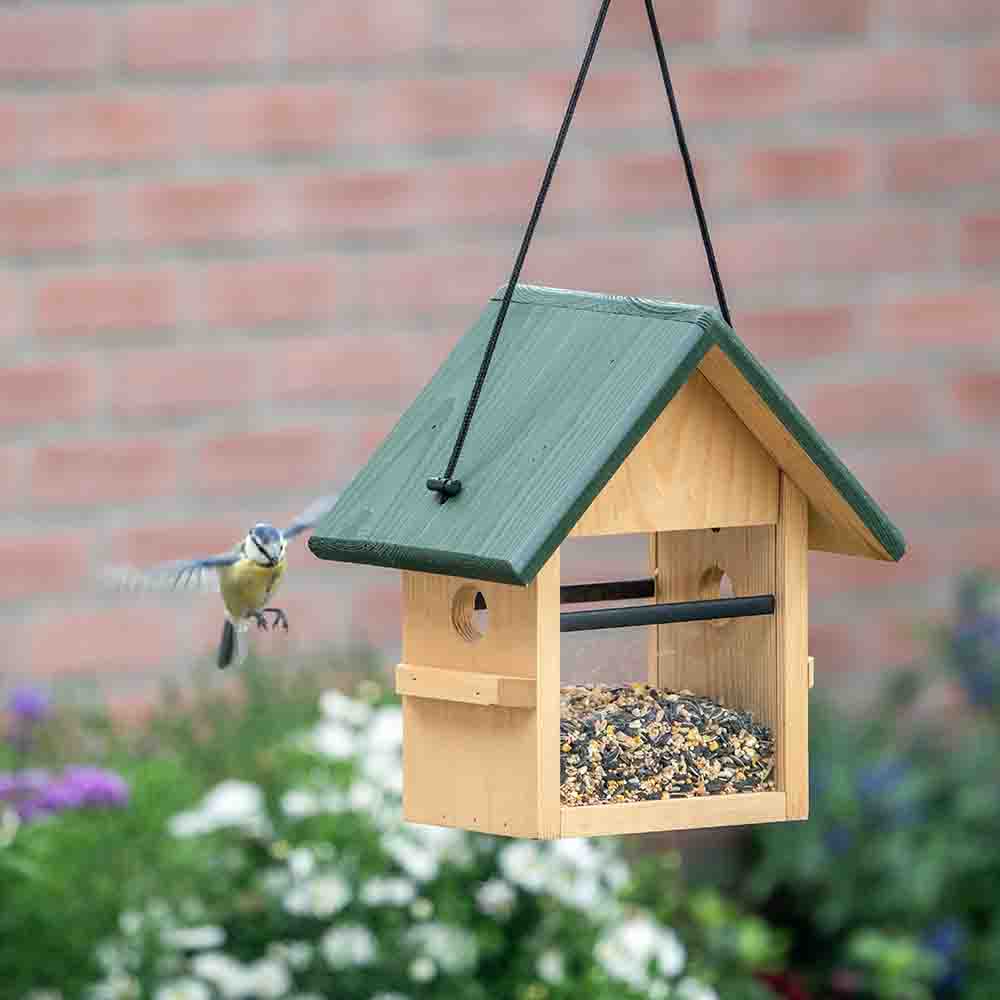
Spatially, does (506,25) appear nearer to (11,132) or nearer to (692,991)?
(11,132)

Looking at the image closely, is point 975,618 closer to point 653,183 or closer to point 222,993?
point 653,183

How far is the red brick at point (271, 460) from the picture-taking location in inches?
174

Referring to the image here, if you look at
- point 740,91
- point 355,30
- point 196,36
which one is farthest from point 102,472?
point 740,91

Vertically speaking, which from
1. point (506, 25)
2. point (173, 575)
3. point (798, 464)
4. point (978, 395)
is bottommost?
point (173, 575)

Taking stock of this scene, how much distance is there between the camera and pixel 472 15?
450 cm

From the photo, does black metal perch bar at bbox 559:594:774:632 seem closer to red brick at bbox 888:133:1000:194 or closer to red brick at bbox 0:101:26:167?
red brick at bbox 0:101:26:167

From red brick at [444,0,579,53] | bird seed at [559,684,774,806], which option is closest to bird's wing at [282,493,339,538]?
bird seed at [559,684,774,806]

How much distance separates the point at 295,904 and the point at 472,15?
2101mm

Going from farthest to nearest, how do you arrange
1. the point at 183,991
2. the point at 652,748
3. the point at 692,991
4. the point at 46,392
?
1. the point at 46,392
2. the point at 692,991
3. the point at 183,991
4. the point at 652,748

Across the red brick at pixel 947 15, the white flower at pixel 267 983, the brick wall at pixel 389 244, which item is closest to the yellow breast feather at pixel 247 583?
the white flower at pixel 267 983

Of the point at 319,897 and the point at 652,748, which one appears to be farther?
the point at 319,897

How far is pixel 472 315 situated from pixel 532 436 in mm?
2507

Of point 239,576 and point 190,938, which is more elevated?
point 239,576

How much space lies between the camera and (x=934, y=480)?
4.82 m
